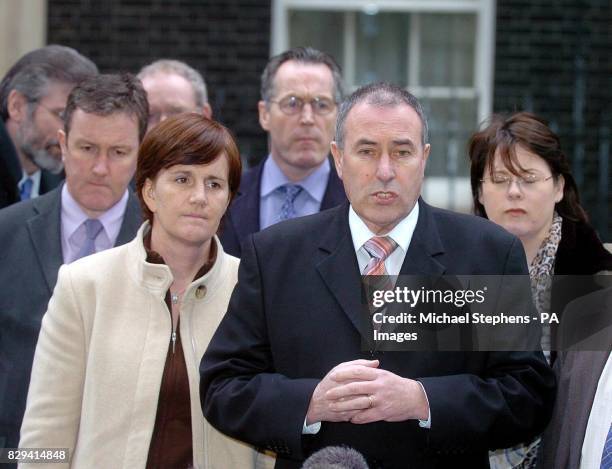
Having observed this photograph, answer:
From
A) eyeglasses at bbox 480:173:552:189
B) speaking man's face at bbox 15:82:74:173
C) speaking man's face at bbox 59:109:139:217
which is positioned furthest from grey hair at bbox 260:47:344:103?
eyeglasses at bbox 480:173:552:189

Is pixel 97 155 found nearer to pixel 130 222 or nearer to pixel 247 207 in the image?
pixel 130 222

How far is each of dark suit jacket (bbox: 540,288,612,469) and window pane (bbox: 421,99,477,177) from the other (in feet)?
17.1

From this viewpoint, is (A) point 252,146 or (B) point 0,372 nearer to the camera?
(B) point 0,372

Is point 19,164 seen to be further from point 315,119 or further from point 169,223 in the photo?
point 169,223

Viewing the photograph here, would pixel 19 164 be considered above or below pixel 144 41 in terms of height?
below

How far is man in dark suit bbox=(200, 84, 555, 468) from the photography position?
3.32m

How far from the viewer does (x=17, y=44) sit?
8.91 metres

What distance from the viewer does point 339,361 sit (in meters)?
3.45

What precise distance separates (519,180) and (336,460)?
1.72 meters

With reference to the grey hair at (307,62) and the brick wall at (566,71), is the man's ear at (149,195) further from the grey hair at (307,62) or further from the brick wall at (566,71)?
the brick wall at (566,71)

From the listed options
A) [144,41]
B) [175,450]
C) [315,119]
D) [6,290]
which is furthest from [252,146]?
[175,450]

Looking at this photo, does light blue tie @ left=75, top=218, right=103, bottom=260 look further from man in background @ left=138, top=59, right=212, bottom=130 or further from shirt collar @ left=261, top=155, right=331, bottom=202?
man in background @ left=138, top=59, right=212, bottom=130

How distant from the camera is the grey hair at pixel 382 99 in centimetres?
361

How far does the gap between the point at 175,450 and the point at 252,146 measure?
17.9 feet
